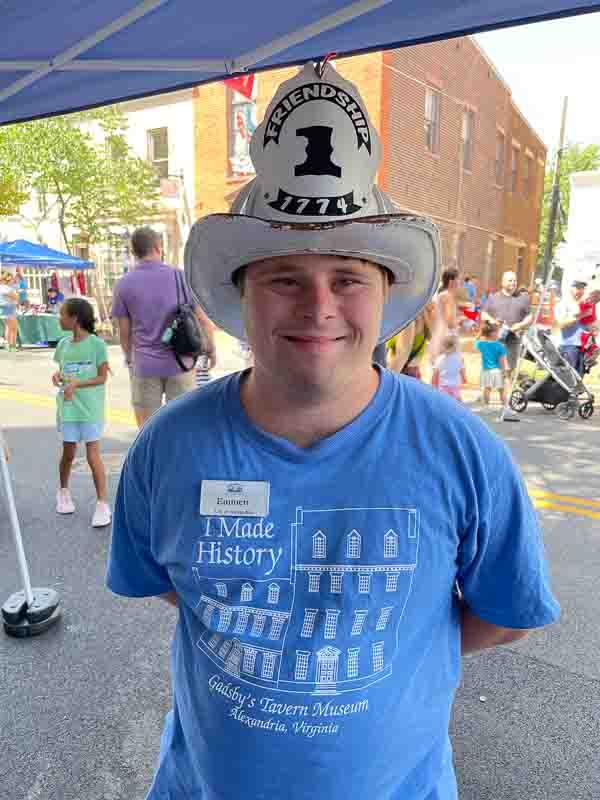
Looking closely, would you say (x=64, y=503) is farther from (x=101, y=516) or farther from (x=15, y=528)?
(x=15, y=528)

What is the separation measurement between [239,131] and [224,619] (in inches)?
736

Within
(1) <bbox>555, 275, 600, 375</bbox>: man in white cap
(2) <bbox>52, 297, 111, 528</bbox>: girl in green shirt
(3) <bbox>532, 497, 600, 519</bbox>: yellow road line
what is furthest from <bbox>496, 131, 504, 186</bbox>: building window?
(2) <bbox>52, 297, 111, 528</bbox>: girl in green shirt

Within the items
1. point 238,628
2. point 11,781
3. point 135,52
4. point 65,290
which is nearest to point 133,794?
point 11,781

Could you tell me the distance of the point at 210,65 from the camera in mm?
2418

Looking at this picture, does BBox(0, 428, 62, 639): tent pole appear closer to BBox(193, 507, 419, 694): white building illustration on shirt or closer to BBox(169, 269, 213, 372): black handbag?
BBox(169, 269, 213, 372): black handbag

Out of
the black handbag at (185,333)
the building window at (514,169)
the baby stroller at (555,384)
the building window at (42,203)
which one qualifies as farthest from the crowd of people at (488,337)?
the building window at (42,203)

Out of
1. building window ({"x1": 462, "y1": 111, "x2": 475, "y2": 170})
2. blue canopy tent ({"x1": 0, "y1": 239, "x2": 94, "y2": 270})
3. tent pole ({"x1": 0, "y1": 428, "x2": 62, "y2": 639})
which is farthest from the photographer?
building window ({"x1": 462, "y1": 111, "x2": 475, "y2": 170})

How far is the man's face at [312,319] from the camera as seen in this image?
1.08 meters

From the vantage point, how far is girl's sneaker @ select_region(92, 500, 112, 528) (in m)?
4.62

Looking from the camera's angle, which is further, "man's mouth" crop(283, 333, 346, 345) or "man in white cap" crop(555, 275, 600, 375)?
"man in white cap" crop(555, 275, 600, 375)

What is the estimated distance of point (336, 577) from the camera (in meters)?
1.10

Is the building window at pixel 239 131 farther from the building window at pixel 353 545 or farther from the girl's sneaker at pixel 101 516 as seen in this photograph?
the building window at pixel 353 545

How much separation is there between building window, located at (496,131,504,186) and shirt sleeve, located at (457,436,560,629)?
79.4 feet

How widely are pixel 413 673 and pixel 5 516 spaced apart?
4.57 meters
